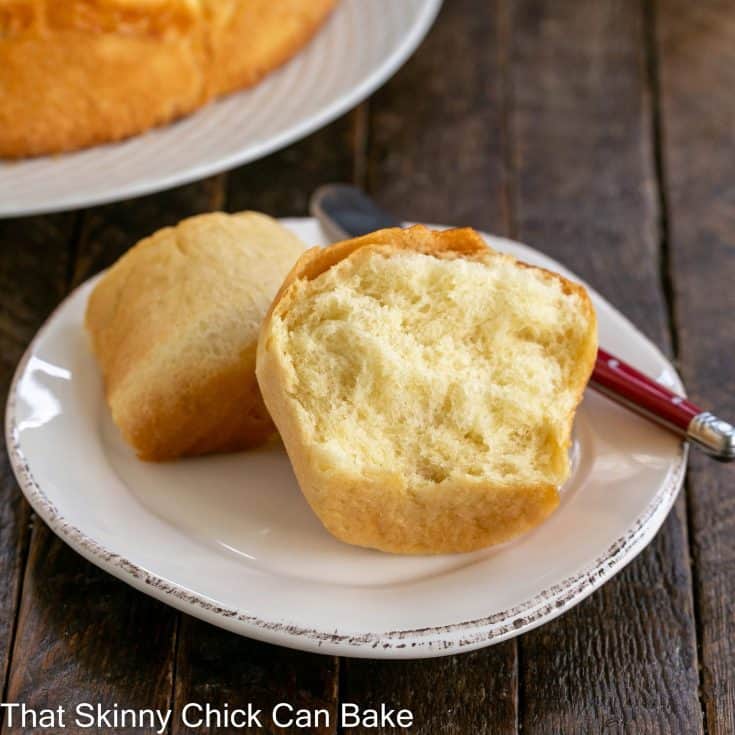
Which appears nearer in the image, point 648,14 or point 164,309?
point 164,309

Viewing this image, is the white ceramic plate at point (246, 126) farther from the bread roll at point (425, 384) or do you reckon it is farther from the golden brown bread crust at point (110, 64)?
the bread roll at point (425, 384)

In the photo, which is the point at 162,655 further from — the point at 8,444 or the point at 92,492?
the point at 8,444

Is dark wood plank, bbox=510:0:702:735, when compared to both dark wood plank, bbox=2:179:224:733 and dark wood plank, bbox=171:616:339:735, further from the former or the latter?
dark wood plank, bbox=2:179:224:733

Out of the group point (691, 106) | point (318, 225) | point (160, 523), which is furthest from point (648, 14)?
point (160, 523)

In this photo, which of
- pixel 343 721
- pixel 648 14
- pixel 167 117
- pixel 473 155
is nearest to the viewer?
pixel 343 721

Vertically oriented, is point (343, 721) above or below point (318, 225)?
below

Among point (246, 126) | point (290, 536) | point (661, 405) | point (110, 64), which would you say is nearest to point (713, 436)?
point (661, 405)

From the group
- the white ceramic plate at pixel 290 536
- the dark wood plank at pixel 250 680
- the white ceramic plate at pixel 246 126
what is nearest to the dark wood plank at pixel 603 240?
the white ceramic plate at pixel 290 536
